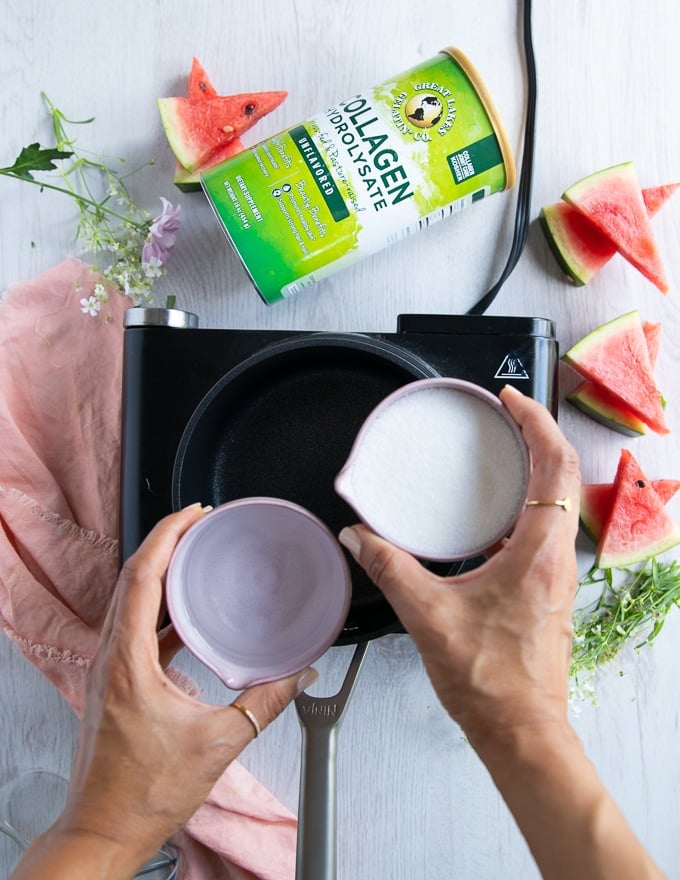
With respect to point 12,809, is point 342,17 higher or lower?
higher

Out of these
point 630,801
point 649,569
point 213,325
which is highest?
point 213,325

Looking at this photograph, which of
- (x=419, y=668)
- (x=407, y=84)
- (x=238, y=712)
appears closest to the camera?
(x=238, y=712)

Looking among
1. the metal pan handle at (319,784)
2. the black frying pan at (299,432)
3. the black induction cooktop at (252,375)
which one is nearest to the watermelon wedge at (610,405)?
the black induction cooktop at (252,375)

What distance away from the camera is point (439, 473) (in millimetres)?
Answer: 541

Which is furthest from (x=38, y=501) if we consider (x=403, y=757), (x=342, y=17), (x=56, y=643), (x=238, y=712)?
(x=342, y=17)

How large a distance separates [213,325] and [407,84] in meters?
0.31

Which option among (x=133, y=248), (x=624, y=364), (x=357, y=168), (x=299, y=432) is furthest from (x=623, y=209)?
(x=133, y=248)

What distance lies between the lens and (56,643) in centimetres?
77

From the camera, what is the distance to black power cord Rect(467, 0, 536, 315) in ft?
2.63

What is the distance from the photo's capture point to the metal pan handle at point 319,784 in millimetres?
650

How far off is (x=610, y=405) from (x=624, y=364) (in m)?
0.05

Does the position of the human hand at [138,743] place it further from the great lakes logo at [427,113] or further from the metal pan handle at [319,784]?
the great lakes logo at [427,113]

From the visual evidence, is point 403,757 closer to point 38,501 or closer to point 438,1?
point 38,501

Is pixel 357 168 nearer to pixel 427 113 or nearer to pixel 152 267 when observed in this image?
pixel 427 113
